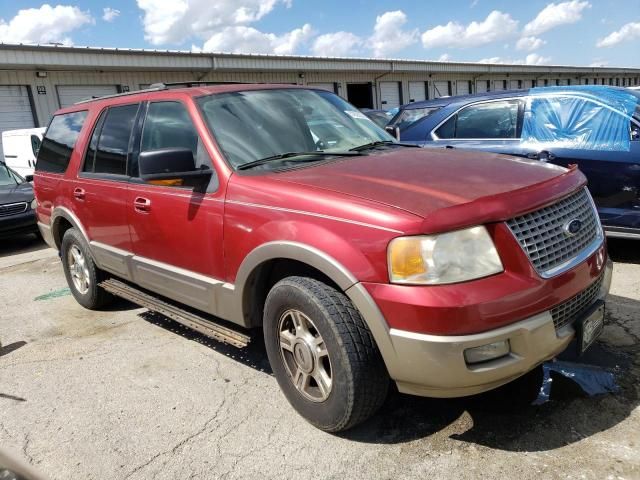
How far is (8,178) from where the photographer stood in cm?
995

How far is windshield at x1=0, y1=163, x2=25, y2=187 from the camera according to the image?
9.77 m

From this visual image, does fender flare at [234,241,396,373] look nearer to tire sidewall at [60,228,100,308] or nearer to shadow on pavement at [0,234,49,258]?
tire sidewall at [60,228,100,308]

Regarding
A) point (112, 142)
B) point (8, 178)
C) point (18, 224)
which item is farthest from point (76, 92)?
point (112, 142)

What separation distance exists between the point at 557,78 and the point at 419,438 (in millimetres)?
43204

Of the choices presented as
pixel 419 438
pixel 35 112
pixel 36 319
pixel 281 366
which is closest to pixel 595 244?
pixel 419 438

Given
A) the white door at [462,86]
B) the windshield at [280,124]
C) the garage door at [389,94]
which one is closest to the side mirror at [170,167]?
the windshield at [280,124]

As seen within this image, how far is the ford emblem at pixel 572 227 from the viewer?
2.58m

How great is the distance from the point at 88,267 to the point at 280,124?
2400mm

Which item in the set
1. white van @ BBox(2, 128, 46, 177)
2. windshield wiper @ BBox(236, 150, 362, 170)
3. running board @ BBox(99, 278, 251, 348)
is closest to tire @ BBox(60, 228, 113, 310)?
running board @ BBox(99, 278, 251, 348)

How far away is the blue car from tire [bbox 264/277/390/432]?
7.99 feet

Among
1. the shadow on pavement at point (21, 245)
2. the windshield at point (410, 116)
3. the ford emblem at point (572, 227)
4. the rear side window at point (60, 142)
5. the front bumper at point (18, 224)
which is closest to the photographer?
the ford emblem at point (572, 227)

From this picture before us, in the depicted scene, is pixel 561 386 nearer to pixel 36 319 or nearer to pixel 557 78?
pixel 36 319

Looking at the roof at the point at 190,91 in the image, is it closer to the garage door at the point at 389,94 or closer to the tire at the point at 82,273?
the tire at the point at 82,273

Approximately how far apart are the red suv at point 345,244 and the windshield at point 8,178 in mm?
6875
